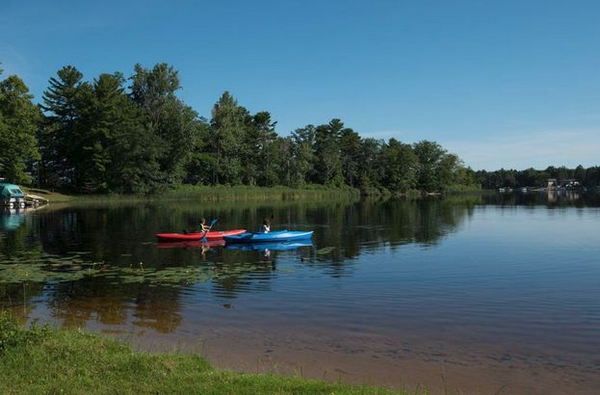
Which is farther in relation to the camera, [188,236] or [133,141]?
[133,141]

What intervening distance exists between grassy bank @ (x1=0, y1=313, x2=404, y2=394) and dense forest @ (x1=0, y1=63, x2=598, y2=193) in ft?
214

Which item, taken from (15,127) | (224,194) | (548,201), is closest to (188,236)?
(15,127)

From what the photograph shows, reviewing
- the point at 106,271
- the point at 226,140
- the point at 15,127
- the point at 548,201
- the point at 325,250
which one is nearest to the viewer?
the point at 106,271

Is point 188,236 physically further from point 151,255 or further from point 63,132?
point 63,132

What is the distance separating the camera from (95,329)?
46.2 feet

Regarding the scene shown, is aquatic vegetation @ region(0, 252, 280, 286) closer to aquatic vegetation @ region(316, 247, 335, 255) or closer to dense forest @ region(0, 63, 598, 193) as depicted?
aquatic vegetation @ region(316, 247, 335, 255)

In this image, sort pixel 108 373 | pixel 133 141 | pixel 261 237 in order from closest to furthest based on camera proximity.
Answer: pixel 108 373 < pixel 261 237 < pixel 133 141

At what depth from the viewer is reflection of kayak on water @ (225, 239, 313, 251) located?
32.2 meters

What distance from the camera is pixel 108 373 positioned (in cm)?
854

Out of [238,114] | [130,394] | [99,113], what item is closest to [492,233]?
[130,394]

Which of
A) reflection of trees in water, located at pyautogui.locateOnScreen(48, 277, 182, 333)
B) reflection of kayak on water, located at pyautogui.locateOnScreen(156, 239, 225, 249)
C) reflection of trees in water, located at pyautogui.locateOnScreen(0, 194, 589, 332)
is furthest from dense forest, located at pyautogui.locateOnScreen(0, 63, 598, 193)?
reflection of trees in water, located at pyautogui.locateOnScreen(48, 277, 182, 333)

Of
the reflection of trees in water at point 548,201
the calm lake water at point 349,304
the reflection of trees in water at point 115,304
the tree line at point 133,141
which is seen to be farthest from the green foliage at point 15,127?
the reflection of trees in water at point 548,201

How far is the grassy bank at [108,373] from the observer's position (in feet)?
25.7

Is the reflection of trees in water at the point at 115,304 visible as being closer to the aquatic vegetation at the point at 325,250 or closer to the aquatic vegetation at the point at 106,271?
the aquatic vegetation at the point at 106,271
